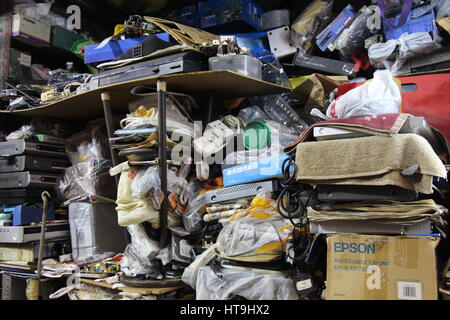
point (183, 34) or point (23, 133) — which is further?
point (23, 133)

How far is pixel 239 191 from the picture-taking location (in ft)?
6.40

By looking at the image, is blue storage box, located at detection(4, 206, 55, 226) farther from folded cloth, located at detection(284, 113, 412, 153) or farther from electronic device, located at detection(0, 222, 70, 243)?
folded cloth, located at detection(284, 113, 412, 153)

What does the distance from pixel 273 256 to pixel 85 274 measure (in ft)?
4.21

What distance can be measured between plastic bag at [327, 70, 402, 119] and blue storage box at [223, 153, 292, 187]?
0.32 m

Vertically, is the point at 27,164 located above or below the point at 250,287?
above

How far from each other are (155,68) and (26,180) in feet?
4.09

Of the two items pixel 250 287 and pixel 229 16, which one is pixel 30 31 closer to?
pixel 229 16

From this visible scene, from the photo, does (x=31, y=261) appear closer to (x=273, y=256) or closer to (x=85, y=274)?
(x=85, y=274)

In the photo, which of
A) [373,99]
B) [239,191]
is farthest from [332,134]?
[239,191]

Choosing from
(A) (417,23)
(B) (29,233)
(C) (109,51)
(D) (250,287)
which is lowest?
(D) (250,287)

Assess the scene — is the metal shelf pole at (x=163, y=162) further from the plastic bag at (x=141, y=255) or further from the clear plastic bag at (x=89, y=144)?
the clear plastic bag at (x=89, y=144)

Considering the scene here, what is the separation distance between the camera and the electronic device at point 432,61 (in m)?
2.47

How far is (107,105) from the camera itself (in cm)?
236

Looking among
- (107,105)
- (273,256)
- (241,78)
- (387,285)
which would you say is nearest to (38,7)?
(107,105)
